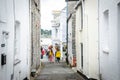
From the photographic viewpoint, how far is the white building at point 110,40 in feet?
38.3

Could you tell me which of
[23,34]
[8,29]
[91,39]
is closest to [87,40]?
[91,39]

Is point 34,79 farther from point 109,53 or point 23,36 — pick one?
point 109,53

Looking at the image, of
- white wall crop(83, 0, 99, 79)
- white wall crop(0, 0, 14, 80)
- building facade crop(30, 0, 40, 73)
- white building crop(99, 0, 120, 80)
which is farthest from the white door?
building facade crop(30, 0, 40, 73)

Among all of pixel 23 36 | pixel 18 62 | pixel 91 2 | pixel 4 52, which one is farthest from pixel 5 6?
pixel 91 2

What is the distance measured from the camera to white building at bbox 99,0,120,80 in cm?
1166

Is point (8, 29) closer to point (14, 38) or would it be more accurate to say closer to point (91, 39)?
point (14, 38)

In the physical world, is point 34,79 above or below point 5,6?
below

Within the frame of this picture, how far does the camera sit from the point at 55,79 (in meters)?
18.4

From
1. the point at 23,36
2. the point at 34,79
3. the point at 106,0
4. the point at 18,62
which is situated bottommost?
the point at 34,79

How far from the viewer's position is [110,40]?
42.3ft

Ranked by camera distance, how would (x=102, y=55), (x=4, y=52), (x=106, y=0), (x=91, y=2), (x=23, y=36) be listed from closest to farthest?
(x=4, y=52)
(x=106, y=0)
(x=102, y=55)
(x=23, y=36)
(x=91, y=2)

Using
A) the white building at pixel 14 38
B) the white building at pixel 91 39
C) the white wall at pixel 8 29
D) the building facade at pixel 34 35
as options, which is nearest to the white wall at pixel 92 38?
the white building at pixel 91 39

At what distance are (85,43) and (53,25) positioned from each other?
4372 cm

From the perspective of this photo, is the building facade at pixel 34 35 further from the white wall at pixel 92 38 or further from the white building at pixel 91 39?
the white wall at pixel 92 38
